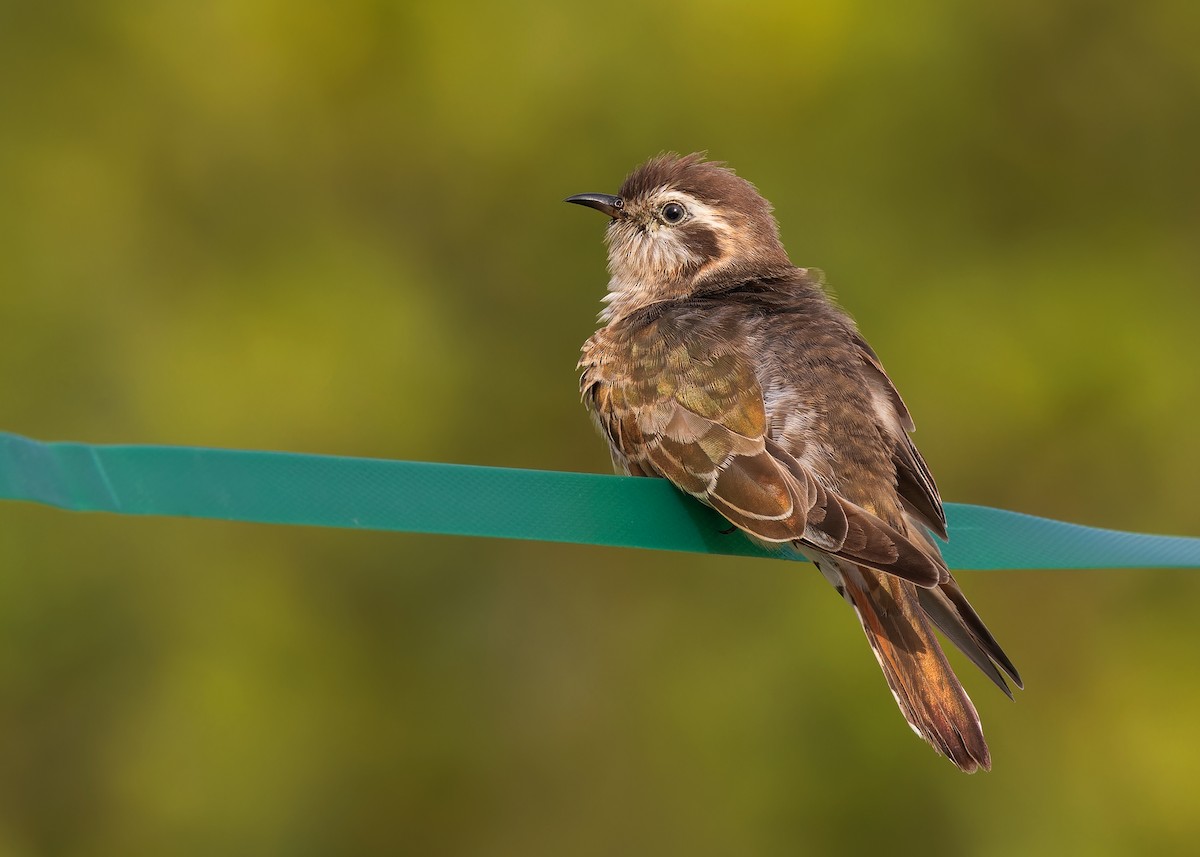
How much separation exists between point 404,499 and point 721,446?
1.43m

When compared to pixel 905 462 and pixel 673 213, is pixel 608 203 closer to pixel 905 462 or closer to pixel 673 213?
pixel 673 213

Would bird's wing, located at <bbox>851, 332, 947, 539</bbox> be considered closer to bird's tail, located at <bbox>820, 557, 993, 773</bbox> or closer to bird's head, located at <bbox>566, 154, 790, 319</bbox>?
bird's tail, located at <bbox>820, 557, 993, 773</bbox>

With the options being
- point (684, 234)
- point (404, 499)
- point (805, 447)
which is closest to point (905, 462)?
point (805, 447)

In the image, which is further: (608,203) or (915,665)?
(608,203)

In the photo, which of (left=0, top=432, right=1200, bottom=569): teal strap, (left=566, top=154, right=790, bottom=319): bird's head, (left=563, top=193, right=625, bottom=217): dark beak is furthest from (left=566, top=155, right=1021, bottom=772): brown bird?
(left=563, top=193, right=625, bottom=217): dark beak

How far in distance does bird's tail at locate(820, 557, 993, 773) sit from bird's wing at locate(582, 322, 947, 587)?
0.25 m

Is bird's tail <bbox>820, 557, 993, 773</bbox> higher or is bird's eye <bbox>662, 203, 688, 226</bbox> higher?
bird's eye <bbox>662, 203, 688, 226</bbox>

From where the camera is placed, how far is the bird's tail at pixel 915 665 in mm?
3740

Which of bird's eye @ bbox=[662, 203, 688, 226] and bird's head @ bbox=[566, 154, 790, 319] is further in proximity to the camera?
bird's eye @ bbox=[662, 203, 688, 226]

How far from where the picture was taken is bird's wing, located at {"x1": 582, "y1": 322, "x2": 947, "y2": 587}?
369 cm

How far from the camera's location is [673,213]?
18.4 ft

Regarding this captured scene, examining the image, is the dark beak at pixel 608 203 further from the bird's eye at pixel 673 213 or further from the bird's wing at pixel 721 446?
the bird's wing at pixel 721 446

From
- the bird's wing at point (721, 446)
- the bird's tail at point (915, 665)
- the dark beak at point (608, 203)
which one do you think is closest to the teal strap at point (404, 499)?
the bird's wing at point (721, 446)

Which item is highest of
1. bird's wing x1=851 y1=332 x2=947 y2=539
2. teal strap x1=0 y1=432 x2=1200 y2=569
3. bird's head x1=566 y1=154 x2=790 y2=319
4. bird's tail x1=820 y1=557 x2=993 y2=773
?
teal strap x1=0 y1=432 x2=1200 y2=569
